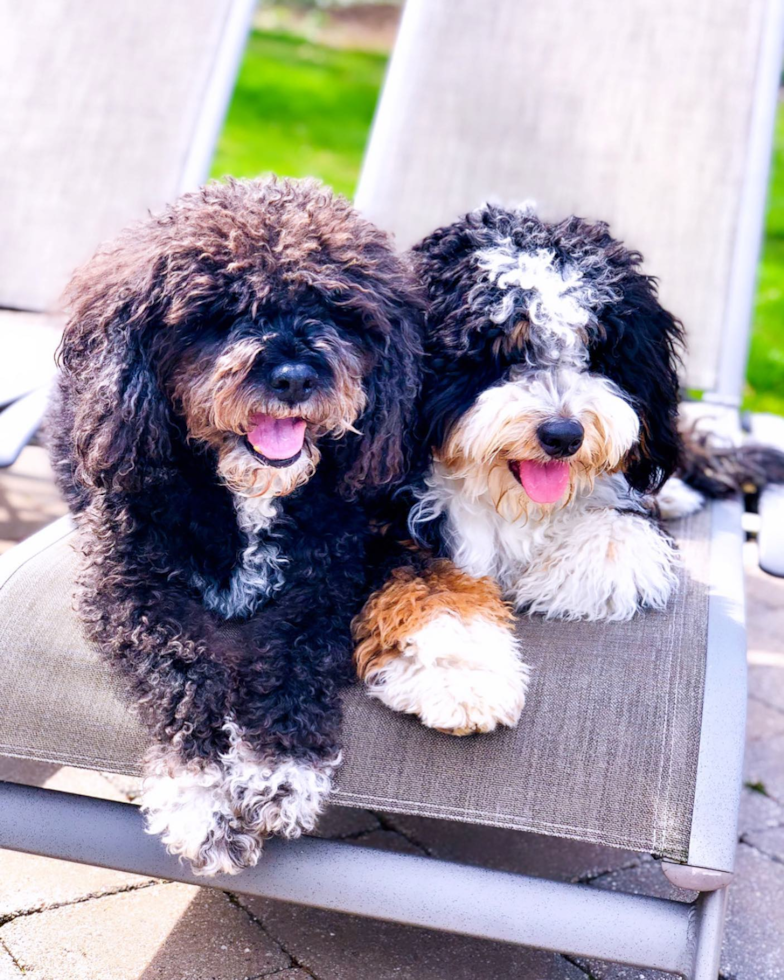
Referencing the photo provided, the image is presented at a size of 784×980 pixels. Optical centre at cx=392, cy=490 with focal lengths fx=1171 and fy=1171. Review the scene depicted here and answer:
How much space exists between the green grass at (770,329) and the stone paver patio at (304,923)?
11.2 feet

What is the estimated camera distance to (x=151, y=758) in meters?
1.97

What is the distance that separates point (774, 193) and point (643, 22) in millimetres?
5665

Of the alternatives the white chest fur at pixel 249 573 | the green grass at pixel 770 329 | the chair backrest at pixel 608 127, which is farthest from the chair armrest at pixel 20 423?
the green grass at pixel 770 329

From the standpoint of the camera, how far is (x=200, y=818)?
191cm

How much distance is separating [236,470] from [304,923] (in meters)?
1.00

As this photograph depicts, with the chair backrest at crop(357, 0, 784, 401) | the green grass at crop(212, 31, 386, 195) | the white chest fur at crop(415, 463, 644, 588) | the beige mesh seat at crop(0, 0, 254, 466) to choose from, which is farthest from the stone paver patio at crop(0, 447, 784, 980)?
the green grass at crop(212, 31, 386, 195)

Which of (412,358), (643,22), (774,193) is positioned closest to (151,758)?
(412,358)

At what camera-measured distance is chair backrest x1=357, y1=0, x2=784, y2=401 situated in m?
3.80

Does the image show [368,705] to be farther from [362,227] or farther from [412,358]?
[362,227]

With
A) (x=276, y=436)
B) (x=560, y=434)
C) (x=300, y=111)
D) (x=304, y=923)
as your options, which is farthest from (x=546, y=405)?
(x=300, y=111)

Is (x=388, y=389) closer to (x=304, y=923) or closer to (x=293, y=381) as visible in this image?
(x=293, y=381)

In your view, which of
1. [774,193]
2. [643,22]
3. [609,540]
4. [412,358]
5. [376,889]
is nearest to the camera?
[376,889]

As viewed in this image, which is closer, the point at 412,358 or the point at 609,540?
the point at 412,358

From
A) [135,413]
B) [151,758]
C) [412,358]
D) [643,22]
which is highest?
[643,22]
